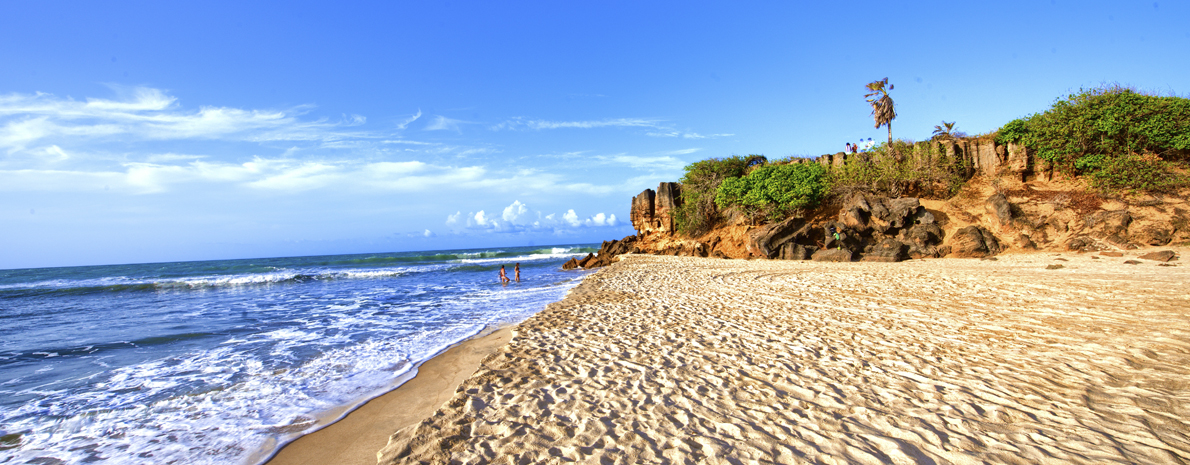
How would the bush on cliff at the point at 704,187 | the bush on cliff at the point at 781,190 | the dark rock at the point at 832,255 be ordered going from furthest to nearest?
the bush on cliff at the point at 704,187 → the bush on cliff at the point at 781,190 → the dark rock at the point at 832,255

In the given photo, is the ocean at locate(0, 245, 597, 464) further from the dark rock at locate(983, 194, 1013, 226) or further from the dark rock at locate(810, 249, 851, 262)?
the dark rock at locate(983, 194, 1013, 226)

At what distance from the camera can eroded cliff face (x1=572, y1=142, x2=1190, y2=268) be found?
20.2 m

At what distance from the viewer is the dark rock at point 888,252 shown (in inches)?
834

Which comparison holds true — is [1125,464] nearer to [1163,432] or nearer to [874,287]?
[1163,432]

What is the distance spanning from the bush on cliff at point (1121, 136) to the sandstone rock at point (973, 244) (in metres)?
7.00

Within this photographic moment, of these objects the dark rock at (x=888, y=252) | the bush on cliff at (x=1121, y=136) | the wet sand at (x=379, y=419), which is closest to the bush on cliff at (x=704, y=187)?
the dark rock at (x=888, y=252)

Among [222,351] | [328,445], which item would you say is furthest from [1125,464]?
[222,351]

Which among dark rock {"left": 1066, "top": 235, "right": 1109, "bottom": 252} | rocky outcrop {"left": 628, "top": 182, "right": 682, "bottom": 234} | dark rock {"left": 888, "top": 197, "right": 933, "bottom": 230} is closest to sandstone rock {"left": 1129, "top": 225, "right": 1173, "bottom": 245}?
dark rock {"left": 1066, "top": 235, "right": 1109, "bottom": 252}

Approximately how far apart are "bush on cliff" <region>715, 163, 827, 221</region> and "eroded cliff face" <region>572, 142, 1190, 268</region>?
4.93 ft

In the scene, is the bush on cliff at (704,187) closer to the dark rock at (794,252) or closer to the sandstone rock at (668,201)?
the sandstone rock at (668,201)

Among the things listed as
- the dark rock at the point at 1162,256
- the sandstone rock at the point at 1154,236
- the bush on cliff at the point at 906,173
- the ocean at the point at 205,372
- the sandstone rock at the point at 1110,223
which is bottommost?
the dark rock at the point at 1162,256

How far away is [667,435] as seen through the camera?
4070 millimetres

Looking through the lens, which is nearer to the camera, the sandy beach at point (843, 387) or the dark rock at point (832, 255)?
the sandy beach at point (843, 387)

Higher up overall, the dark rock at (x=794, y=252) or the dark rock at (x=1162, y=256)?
the dark rock at (x=794, y=252)
